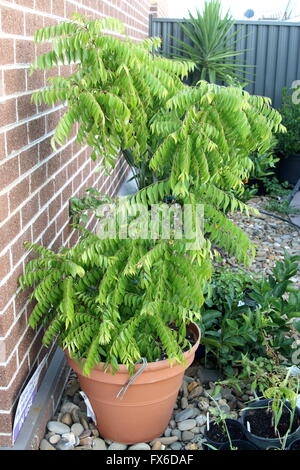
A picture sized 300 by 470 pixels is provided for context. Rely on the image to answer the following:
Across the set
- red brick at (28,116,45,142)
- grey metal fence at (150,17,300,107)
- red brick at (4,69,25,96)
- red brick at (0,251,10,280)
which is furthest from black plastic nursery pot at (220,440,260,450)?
grey metal fence at (150,17,300,107)

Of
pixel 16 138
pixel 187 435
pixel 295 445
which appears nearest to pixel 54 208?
pixel 16 138

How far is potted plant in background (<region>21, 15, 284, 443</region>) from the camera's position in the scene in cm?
201

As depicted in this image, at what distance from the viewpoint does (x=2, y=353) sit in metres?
2.08

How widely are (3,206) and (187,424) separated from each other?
139 cm

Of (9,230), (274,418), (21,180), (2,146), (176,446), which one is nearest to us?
(2,146)

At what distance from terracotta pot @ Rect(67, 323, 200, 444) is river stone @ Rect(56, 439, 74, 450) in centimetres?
15

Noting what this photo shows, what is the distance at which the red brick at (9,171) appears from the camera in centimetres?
198

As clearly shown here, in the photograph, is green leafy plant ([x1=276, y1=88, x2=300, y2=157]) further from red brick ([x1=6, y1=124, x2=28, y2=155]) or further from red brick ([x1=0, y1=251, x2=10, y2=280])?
red brick ([x1=0, y1=251, x2=10, y2=280])

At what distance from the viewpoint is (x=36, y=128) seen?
2377 millimetres

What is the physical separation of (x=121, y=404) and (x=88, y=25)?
4.96ft

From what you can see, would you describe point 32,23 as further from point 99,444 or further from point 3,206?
point 99,444

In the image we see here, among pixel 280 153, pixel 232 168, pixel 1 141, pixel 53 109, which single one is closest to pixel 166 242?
pixel 232 168

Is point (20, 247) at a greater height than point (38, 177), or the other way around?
point (38, 177)

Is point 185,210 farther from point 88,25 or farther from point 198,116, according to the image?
point 88,25
